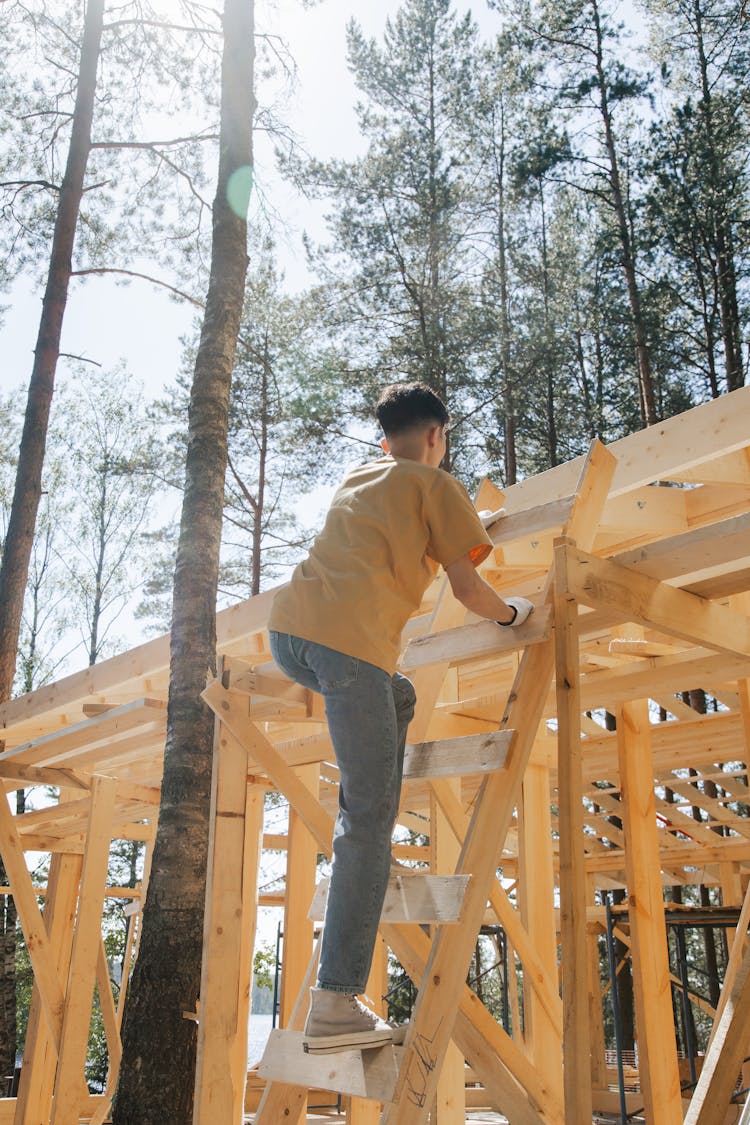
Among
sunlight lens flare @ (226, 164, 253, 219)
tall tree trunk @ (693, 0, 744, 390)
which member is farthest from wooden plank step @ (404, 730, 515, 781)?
tall tree trunk @ (693, 0, 744, 390)

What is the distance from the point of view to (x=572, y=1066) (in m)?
2.26

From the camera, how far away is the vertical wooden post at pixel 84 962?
4.80 meters

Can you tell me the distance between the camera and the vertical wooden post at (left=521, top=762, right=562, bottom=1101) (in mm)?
3838

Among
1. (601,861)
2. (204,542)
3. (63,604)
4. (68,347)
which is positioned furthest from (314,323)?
(204,542)

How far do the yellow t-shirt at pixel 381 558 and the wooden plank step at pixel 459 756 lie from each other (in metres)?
0.29

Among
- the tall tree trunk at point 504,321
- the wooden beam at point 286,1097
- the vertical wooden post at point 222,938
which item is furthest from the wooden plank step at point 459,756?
the tall tree trunk at point 504,321

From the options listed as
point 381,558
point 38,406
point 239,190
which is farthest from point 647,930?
point 38,406

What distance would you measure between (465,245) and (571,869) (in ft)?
47.5

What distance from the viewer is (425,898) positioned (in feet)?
7.89

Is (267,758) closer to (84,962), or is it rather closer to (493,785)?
(493,785)

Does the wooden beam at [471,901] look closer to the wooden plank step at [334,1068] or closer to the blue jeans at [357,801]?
the wooden plank step at [334,1068]

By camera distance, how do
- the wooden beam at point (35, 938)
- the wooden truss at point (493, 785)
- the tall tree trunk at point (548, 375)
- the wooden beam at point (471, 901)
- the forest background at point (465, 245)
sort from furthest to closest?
the tall tree trunk at point (548, 375)
the forest background at point (465, 245)
the wooden beam at point (35, 938)
the wooden truss at point (493, 785)
the wooden beam at point (471, 901)

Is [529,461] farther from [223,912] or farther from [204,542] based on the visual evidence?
[223,912]

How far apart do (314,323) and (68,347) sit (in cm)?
581
